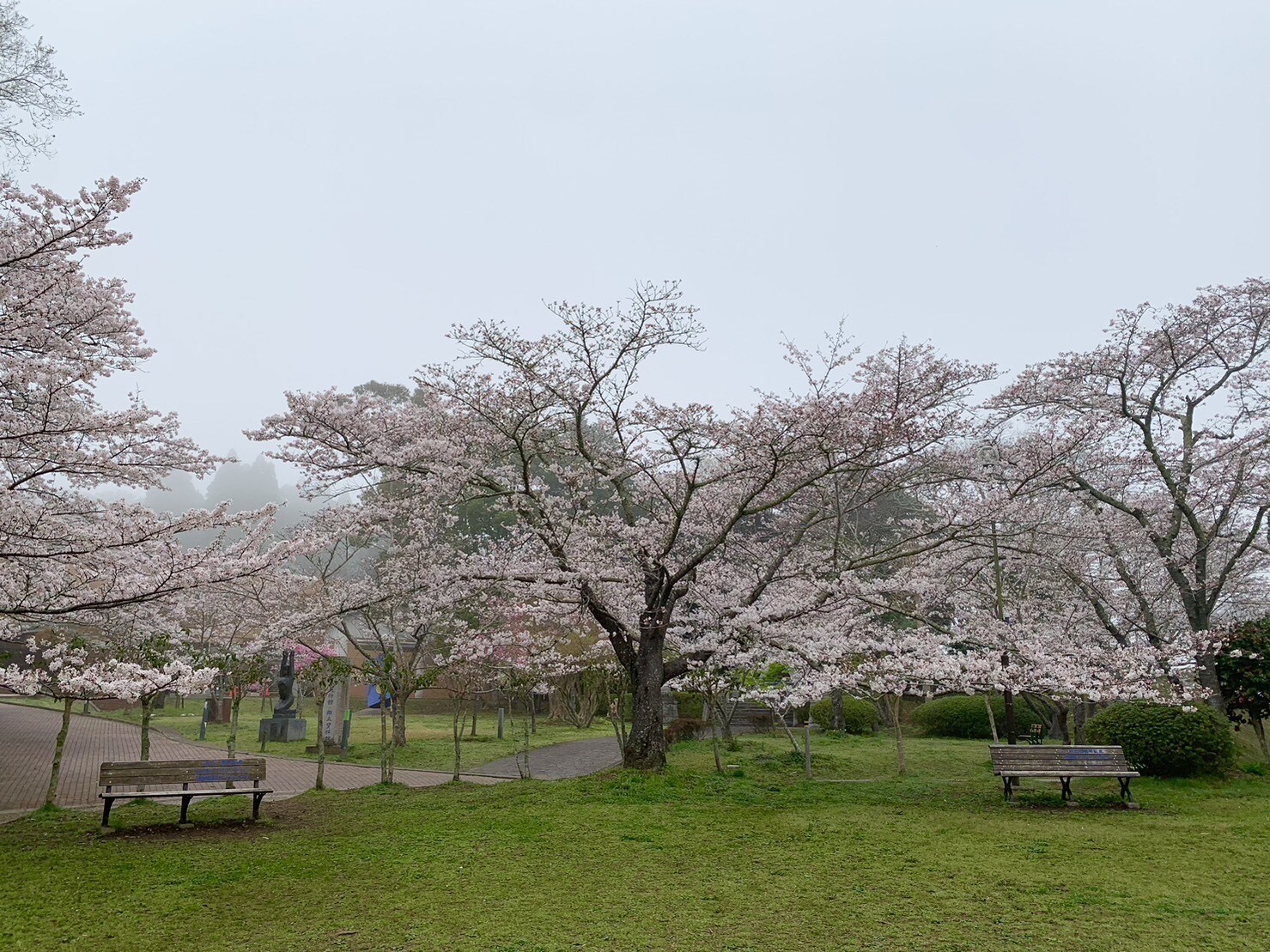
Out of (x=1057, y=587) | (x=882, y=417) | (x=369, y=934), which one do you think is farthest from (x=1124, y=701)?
(x=369, y=934)

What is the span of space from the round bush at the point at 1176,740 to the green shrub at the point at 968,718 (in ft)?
27.9

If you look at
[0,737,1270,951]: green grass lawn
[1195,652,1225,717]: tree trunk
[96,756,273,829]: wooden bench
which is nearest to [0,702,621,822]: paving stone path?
[96,756,273,829]: wooden bench

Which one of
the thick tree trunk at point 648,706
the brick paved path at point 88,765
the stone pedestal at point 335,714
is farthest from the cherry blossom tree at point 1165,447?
the stone pedestal at point 335,714

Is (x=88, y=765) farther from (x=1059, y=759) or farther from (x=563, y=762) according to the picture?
(x=1059, y=759)

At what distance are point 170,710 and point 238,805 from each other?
24490mm

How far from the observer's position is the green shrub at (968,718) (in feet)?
62.4

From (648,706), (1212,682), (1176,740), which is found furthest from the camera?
(1212,682)

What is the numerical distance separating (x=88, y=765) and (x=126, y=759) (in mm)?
1166

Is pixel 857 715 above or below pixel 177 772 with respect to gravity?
below

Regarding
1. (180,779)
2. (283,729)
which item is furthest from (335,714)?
(180,779)

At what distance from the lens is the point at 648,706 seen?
1066 cm

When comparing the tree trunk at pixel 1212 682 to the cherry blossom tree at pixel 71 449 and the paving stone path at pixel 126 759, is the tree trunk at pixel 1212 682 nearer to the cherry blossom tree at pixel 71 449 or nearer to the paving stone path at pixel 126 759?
the paving stone path at pixel 126 759

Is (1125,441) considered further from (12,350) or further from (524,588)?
(12,350)

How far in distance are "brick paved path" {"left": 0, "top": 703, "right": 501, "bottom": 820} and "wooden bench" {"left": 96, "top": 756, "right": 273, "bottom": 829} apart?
2.06 meters
